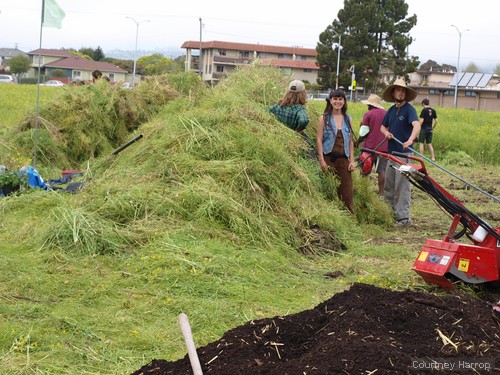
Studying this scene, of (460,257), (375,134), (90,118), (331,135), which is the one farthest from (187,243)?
(90,118)

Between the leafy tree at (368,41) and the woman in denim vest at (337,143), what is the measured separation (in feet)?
203

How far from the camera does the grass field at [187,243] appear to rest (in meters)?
5.43

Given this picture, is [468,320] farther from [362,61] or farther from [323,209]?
[362,61]

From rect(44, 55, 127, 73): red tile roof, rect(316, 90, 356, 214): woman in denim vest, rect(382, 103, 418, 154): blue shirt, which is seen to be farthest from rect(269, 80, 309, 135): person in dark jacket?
rect(44, 55, 127, 73): red tile roof

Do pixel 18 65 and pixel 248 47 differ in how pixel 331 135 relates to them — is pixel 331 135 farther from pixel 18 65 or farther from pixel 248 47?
pixel 18 65

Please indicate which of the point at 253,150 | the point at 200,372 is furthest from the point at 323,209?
the point at 200,372

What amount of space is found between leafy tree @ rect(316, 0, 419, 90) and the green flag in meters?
60.1

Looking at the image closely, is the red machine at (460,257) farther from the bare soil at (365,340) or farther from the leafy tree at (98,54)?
the leafy tree at (98,54)

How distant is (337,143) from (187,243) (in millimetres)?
3260

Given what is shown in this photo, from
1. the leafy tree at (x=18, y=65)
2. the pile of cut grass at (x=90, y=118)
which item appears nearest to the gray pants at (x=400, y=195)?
the pile of cut grass at (x=90, y=118)

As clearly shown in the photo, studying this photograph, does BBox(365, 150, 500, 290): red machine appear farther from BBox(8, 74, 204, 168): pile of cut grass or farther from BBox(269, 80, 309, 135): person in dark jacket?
BBox(8, 74, 204, 168): pile of cut grass

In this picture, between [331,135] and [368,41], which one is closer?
[331,135]

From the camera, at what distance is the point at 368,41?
73125 millimetres

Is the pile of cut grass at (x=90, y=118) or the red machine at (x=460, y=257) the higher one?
the pile of cut grass at (x=90, y=118)
